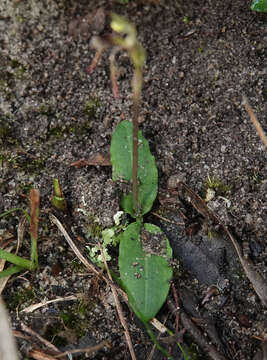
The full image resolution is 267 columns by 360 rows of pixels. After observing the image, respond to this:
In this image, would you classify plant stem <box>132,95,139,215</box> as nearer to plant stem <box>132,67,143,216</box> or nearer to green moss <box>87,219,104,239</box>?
plant stem <box>132,67,143,216</box>

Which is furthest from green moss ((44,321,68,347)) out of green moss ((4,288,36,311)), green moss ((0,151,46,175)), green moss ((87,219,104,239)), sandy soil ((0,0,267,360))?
green moss ((0,151,46,175))

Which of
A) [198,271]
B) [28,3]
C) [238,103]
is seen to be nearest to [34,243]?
[198,271]

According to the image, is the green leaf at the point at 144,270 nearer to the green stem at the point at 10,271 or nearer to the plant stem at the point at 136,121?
the plant stem at the point at 136,121

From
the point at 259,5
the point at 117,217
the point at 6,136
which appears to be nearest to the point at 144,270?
the point at 117,217

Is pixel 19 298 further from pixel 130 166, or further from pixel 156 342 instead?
pixel 130 166

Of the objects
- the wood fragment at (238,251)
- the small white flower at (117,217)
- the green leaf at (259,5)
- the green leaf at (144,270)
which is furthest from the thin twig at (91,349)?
the green leaf at (259,5)

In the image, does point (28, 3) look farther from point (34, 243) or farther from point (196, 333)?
point (196, 333)
